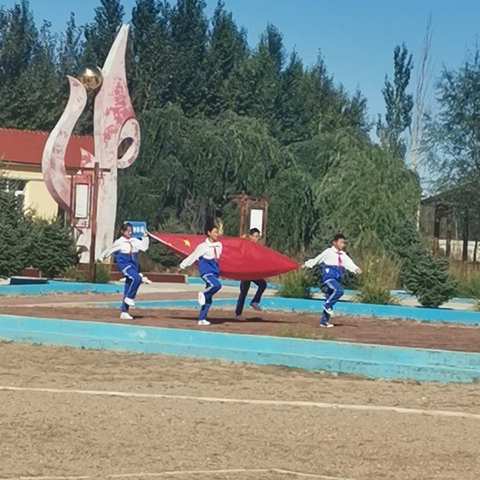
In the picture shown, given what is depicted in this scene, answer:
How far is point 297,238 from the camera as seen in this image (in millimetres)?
46812

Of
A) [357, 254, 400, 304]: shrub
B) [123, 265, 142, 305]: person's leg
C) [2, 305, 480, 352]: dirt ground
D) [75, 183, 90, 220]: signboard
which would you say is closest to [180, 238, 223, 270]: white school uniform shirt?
[2, 305, 480, 352]: dirt ground

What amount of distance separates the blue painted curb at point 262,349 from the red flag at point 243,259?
15.1ft

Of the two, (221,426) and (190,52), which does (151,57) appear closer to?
(190,52)

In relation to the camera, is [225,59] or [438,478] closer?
[438,478]

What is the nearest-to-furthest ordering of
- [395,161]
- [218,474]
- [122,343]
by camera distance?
1. [218,474]
2. [122,343]
3. [395,161]

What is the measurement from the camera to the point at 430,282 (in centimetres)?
2645

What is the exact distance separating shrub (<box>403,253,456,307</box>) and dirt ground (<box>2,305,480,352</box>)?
2.84 meters

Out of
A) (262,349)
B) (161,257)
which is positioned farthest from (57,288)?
(262,349)

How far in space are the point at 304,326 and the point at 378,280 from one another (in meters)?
7.15

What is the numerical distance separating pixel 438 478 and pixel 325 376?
18.8 ft

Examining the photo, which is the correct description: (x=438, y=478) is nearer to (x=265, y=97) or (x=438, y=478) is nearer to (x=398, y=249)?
(x=398, y=249)

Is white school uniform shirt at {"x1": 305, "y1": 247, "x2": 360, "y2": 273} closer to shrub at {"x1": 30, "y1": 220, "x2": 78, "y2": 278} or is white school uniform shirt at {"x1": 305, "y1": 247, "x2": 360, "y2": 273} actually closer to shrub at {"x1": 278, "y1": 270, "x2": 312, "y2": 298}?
shrub at {"x1": 278, "y1": 270, "x2": 312, "y2": 298}

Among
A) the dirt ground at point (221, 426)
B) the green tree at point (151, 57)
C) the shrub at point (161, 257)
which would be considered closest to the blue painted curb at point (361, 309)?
the dirt ground at point (221, 426)

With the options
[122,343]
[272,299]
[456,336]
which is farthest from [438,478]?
[272,299]
